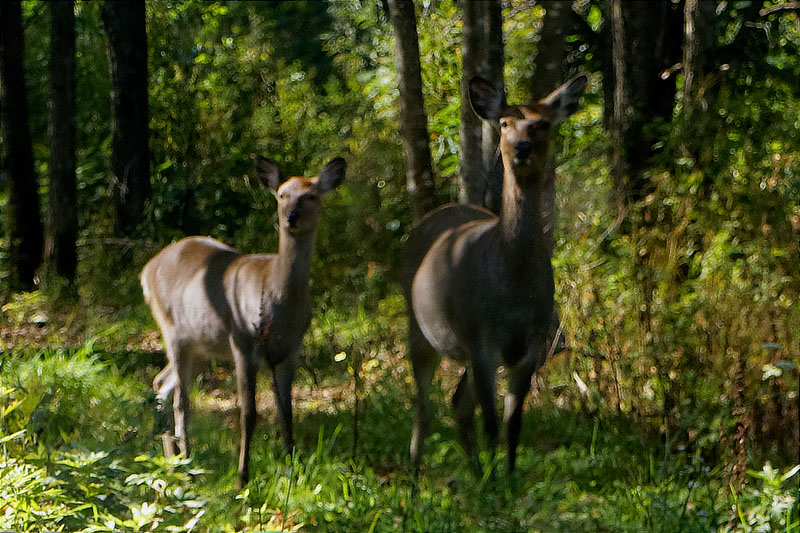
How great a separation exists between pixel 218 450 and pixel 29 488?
172 centimetres

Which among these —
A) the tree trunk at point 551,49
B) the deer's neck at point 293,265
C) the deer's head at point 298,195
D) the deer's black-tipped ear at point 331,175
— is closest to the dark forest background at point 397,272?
the tree trunk at point 551,49

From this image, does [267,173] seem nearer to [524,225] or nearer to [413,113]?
[524,225]

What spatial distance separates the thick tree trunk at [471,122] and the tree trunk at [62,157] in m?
7.13

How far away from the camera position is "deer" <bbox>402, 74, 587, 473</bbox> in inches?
237

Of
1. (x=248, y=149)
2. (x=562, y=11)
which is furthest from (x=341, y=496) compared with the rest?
(x=248, y=149)

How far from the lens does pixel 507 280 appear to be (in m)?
6.08

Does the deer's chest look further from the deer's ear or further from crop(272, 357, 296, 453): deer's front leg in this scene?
the deer's ear

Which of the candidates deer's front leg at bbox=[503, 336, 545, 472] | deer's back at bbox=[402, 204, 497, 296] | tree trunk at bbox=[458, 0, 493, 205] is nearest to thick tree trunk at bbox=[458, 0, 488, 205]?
tree trunk at bbox=[458, 0, 493, 205]

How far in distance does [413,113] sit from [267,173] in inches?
113

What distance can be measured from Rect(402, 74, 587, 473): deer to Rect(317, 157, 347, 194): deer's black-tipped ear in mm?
1003

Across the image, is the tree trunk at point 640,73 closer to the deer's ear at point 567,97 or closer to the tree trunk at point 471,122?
the tree trunk at point 471,122

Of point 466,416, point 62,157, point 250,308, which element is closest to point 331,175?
point 250,308

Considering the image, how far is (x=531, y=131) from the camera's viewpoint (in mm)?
5941

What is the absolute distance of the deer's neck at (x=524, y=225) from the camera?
238 inches
